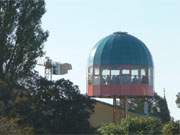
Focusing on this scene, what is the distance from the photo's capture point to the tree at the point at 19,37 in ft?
176

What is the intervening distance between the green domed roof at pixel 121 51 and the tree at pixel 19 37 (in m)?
8.66

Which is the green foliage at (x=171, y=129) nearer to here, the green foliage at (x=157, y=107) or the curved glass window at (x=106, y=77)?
the curved glass window at (x=106, y=77)

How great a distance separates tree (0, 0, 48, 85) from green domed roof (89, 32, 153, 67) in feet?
28.4

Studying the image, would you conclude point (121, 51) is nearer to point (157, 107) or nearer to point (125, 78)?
point (125, 78)

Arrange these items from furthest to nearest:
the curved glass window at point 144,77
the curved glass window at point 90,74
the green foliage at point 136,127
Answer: the curved glass window at point 90,74
the curved glass window at point 144,77
the green foliage at point 136,127

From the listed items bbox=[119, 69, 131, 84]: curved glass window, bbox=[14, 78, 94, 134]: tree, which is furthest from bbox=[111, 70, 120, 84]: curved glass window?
bbox=[14, 78, 94, 134]: tree

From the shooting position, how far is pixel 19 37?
180 ft

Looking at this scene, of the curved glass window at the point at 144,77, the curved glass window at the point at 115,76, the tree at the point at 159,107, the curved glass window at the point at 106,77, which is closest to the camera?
the curved glass window at the point at 115,76

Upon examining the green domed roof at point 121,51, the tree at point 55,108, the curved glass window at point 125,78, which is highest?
the green domed roof at point 121,51

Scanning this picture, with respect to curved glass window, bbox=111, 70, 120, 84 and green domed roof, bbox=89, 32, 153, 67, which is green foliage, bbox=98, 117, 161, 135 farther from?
curved glass window, bbox=111, 70, 120, 84

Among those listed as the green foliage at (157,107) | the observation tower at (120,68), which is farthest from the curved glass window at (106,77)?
the green foliage at (157,107)

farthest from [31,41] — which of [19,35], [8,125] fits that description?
[8,125]

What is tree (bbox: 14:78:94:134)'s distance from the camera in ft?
182

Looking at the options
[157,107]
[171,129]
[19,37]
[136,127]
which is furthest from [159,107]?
[171,129]
